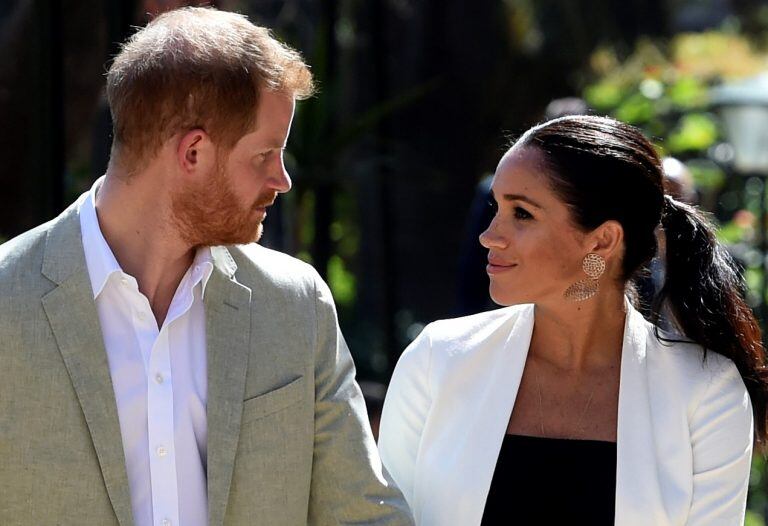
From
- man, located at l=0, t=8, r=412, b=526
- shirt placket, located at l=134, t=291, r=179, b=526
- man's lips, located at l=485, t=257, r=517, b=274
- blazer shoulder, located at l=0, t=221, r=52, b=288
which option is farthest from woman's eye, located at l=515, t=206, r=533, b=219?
blazer shoulder, located at l=0, t=221, r=52, b=288

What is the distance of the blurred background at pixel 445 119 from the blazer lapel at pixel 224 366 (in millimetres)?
4223

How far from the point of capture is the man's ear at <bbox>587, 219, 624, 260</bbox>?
2910 mm

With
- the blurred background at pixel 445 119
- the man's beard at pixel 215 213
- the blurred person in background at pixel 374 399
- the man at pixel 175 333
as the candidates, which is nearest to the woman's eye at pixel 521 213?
the man at pixel 175 333

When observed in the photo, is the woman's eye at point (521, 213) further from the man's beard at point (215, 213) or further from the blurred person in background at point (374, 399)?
the blurred person in background at point (374, 399)

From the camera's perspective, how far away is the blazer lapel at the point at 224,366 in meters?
2.29

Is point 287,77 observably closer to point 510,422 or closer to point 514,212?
Answer: point 514,212

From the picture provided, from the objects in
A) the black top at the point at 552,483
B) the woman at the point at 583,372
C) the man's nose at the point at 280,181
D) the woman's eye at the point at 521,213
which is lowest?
the black top at the point at 552,483

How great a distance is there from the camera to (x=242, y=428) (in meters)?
2.36

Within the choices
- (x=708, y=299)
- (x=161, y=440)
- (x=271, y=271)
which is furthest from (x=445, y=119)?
(x=161, y=440)

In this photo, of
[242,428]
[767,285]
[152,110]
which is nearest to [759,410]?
[242,428]

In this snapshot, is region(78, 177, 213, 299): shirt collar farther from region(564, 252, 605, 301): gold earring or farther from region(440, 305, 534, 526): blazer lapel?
region(564, 252, 605, 301): gold earring

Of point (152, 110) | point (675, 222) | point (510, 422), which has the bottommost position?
point (510, 422)

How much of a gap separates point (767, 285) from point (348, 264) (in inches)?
237

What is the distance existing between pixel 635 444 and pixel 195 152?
115 cm
